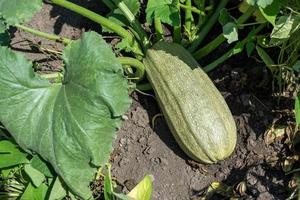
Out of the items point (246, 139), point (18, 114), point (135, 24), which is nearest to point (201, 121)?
point (246, 139)

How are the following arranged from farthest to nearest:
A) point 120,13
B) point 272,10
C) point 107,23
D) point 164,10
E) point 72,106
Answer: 1. point 120,13
2. point 107,23
3. point 164,10
4. point 72,106
5. point 272,10

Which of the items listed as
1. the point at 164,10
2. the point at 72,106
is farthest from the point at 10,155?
the point at 164,10

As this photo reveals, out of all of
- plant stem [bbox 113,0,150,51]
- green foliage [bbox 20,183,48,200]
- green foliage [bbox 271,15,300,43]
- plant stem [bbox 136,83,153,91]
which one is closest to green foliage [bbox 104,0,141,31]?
plant stem [bbox 113,0,150,51]

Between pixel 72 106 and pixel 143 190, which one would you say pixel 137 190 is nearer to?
pixel 143 190

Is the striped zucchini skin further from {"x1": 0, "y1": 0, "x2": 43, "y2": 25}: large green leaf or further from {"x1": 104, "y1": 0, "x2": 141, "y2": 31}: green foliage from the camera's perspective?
{"x1": 0, "y1": 0, "x2": 43, "y2": 25}: large green leaf

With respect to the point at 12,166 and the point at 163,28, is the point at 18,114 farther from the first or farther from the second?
the point at 163,28

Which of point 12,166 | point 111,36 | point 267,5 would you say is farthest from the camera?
point 111,36
